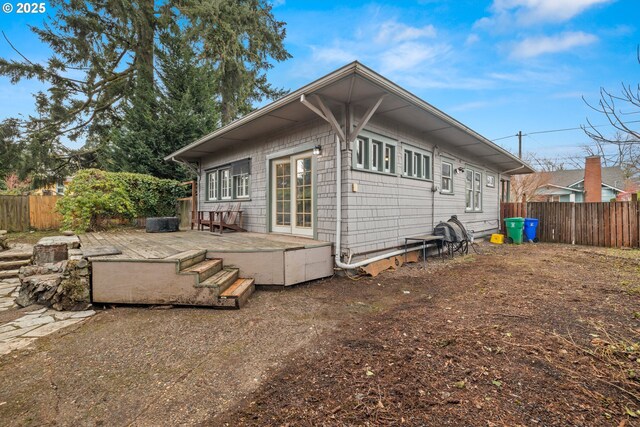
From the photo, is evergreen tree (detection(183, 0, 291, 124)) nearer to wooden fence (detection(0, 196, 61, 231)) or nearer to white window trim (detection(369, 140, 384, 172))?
wooden fence (detection(0, 196, 61, 231))

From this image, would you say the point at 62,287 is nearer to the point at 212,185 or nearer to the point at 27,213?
the point at 212,185

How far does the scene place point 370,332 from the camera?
2.90m

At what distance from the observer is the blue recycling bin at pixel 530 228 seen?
10255mm

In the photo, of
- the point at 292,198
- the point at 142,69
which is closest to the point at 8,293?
the point at 292,198

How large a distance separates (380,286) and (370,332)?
189cm

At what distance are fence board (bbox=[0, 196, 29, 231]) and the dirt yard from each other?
35.3 ft

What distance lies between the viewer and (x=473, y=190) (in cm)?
997

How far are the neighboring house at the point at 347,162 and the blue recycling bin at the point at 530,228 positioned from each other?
2998mm

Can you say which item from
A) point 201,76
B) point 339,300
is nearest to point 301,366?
point 339,300

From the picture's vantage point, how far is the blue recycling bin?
10.3 metres

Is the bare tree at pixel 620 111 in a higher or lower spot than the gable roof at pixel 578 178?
lower

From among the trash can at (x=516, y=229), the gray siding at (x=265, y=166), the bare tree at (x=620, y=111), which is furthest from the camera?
the trash can at (x=516, y=229)

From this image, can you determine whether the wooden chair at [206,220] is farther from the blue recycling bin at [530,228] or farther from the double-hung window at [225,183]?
the blue recycling bin at [530,228]

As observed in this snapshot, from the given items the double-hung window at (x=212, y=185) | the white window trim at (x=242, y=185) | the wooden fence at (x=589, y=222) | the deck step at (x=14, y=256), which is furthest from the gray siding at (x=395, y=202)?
the deck step at (x=14, y=256)
